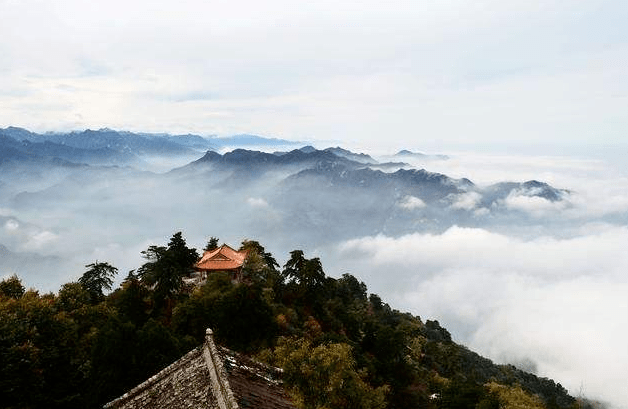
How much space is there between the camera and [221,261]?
69.7 metres

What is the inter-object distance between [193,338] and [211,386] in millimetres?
27989

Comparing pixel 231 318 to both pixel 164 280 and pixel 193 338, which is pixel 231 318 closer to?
pixel 193 338

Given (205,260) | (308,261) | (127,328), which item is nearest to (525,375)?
(308,261)

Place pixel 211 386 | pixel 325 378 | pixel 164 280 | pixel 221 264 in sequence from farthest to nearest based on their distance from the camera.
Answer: pixel 221 264 < pixel 164 280 < pixel 325 378 < pixel 211 386

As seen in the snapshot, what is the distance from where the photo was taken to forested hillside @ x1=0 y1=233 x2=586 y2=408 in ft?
101

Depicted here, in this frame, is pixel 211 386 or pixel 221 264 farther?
pixel 221 264

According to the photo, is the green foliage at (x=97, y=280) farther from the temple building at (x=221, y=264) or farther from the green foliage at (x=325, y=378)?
the green foliage at (x=325, y=378)

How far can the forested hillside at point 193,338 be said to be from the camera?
101ft

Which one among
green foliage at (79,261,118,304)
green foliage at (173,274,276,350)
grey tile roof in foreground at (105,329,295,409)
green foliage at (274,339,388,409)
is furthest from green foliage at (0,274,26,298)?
grey tile roof in foreground at (105,329,295,409)

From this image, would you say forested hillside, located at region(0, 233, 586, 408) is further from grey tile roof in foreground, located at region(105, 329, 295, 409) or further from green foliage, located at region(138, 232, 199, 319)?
grey tile roof in foreground, located at region(105, 329, 295, 409)

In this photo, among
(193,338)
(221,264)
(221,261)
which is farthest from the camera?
(221,261)

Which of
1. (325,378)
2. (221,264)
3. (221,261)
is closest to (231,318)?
(325,378)

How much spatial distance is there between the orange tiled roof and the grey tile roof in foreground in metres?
51.4

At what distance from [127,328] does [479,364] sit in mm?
136898
